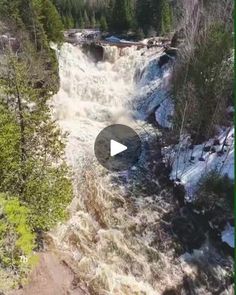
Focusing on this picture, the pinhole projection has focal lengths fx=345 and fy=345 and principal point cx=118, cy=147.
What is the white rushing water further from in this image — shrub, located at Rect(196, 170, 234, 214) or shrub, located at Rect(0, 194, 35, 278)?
shrub, located at Rect(0, 194, 35, 278)

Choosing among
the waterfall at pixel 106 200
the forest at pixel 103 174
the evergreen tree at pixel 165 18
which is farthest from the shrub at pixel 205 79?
the evergreen tree at pixel 165 18

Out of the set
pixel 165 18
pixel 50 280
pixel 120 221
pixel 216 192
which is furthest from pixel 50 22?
pixel 50 280

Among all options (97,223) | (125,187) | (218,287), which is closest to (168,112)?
(125,187)

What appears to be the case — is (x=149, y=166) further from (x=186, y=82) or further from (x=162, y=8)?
(x=162, y=8)

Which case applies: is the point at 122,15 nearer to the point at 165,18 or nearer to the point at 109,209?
the point at 165,18

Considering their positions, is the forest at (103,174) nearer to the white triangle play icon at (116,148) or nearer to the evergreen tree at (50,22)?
the evergreen tree at (50,22)
